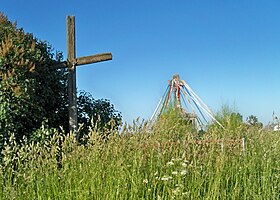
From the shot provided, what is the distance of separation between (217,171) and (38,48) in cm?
303

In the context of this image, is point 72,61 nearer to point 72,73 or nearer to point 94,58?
point 72,73

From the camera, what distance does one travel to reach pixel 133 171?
2.62 meters

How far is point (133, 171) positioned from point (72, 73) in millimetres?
2570

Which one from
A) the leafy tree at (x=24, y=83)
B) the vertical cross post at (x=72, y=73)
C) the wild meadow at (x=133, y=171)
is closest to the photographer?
the wild meadow at (x=133, y=171)

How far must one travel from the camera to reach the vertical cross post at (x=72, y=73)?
15.7 feet

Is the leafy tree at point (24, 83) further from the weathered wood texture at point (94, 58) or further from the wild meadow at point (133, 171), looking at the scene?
the wild meadow at point (133, 171)

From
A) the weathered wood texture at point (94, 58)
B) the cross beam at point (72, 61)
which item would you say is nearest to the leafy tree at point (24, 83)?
the cross beam at point (72, 61)

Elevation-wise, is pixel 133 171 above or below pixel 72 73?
below

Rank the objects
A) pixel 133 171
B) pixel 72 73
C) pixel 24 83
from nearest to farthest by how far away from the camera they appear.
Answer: pixel 133 171 < pixel 24 83 < pixel 72 73

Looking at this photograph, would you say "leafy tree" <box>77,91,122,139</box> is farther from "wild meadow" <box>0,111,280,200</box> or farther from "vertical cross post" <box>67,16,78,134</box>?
"wild meadow" <box>0,111,280,200</box>

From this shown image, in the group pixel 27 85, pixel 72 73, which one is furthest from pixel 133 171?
pixel 72 73

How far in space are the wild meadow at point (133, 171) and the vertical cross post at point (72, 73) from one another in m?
1.80

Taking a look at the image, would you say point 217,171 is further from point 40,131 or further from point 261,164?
point 40,131

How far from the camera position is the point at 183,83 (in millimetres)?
10109
